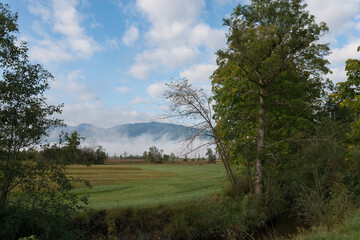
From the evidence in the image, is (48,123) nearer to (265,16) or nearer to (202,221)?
(202,221)

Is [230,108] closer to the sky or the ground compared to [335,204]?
closer to the sky

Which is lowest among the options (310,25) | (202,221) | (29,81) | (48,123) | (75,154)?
(202,221)

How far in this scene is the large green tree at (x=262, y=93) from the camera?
15984 mm

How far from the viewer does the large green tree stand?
15984 mm

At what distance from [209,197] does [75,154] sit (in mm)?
10758

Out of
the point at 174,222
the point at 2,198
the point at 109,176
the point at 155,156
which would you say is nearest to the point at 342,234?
the point at 174,222

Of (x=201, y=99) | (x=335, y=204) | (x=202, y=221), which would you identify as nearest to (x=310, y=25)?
(x=201, y=99)

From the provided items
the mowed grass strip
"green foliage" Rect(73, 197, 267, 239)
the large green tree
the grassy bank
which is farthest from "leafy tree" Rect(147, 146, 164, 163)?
the grassy bank

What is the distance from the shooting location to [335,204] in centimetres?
1196

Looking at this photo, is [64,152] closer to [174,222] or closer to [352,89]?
[174,222]

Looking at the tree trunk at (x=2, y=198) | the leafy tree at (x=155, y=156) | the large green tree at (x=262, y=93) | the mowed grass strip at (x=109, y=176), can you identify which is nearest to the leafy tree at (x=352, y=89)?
the large green tree at (x=262, y=93)

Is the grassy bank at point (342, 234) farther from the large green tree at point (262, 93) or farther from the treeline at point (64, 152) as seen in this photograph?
the treeline at point (64, 152)

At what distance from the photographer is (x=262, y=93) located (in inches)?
671

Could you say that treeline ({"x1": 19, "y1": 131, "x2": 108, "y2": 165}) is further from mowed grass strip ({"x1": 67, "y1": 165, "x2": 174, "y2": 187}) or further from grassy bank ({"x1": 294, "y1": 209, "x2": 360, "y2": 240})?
mowed grass strip ({"x1": 67, "y1": 165, "x2": 174, "y2": 187})
